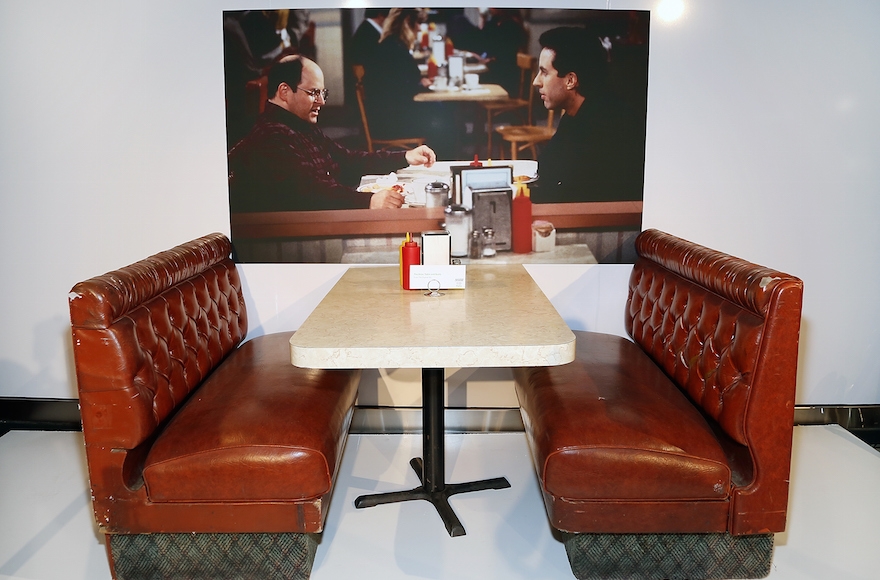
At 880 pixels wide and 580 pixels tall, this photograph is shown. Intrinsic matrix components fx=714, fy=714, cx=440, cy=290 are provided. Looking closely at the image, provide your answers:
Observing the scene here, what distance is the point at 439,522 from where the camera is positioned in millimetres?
2848

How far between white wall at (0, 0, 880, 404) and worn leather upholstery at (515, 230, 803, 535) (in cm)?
112

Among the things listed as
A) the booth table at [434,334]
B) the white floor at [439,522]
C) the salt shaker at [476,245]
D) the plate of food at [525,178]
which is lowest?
the white floor at [439,522]

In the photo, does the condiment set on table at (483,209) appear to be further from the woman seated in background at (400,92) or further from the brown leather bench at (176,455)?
the brown leather bench at (176,455)

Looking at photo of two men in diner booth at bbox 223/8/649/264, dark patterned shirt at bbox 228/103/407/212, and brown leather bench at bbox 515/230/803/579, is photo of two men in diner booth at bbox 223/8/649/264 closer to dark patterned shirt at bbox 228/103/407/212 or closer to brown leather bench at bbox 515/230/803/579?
dark patterned shirt at bbox 228/103/407/212

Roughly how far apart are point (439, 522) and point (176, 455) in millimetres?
1078

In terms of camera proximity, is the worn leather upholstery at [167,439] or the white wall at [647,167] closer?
the worn leather upholstery at [167,439]

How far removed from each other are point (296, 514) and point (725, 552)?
1.44m

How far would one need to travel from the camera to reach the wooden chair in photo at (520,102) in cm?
342

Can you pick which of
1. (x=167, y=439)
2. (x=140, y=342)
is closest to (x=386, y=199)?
(x=140, y=342)

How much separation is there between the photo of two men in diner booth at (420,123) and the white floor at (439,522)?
104 cm

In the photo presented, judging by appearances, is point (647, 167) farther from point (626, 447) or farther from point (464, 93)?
point (626, 447)

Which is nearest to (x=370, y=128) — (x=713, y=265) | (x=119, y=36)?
(x=119, y=36)

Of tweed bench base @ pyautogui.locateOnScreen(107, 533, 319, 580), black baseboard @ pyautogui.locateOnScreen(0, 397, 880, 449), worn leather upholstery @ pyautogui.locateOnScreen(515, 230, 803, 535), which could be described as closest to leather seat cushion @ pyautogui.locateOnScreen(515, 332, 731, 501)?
worn leather upholstery @ pyautogui.locateOnScreen(515, 230, 803, 535)

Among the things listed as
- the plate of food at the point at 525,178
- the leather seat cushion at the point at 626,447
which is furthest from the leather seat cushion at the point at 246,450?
the plate of food at the point at 525,178
